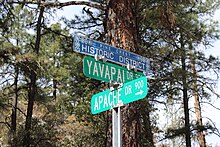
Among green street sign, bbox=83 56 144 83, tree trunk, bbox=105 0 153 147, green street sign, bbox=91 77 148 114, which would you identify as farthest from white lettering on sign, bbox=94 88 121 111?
tree trunk, bbox=105 0 153 147

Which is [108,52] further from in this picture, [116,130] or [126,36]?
[126,36]

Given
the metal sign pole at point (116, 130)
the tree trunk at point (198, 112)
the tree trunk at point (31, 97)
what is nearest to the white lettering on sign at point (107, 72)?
the metal sign pole at point (116, 130)

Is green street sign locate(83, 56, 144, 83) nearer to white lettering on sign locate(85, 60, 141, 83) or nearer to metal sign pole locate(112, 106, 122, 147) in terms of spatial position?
white lettering on sign locate(85, 60, 141, 83)

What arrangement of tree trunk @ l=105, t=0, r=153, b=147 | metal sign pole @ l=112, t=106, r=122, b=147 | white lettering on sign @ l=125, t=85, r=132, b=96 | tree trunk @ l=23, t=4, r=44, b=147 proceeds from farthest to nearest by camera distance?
1. tree trunk @ l=23, t=4, r=44, b=147
2. tree trunk @ l=105, t=0, r=153, b=147
3. white lettering on sign @ l=125, t=85, r=132, b=96
4. metal sign pole @ l=112, t=106, r=122, b=147

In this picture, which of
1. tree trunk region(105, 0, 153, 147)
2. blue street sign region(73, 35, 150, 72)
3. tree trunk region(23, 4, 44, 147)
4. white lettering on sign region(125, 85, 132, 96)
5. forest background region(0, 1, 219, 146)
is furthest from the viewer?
tree trunk region(23, 4, 44, 147)

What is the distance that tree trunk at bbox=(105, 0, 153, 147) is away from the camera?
3.44 m

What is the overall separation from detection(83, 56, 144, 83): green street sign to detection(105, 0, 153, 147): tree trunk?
2.71ft

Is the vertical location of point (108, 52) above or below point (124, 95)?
above

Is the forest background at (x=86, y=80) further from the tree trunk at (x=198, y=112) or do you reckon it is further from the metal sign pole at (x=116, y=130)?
the metal sign pole at (x=116, y=130)

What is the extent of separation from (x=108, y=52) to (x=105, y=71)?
23 centimetres

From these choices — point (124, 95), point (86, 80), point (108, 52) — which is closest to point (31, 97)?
point (86, 80)

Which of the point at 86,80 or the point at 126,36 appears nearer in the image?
the point at 126,36

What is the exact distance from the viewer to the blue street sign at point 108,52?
2742 millimetres

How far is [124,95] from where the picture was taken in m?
2.53
